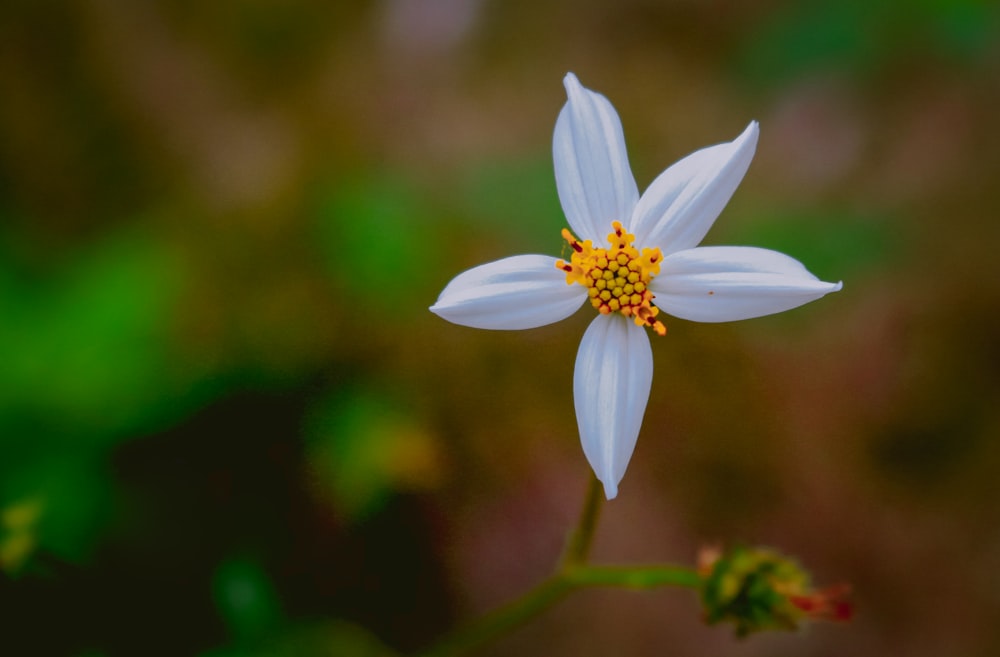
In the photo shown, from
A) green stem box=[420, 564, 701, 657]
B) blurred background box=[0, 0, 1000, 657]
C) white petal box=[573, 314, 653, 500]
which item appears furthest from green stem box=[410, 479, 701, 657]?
blurred background box=[0, 0, 1000, 657]

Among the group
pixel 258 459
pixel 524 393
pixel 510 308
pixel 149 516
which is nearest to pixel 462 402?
pixel 524 393

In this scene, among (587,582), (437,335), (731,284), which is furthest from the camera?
(437,335)

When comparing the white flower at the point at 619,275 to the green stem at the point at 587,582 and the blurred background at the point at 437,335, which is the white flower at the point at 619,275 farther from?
the blurred background at the point at 437,335

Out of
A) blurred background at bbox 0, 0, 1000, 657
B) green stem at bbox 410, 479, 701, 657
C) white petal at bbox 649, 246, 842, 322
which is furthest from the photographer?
blurred background at bbox 0, 0, 1000, 657

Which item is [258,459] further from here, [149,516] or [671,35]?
[671,35]

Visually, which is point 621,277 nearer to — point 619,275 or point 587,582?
point 619,275

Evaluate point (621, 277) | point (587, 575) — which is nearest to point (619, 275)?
point (621, 277)

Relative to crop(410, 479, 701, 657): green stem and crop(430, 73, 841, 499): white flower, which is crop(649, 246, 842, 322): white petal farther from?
crop(410, 479, 701, 657): green stem
